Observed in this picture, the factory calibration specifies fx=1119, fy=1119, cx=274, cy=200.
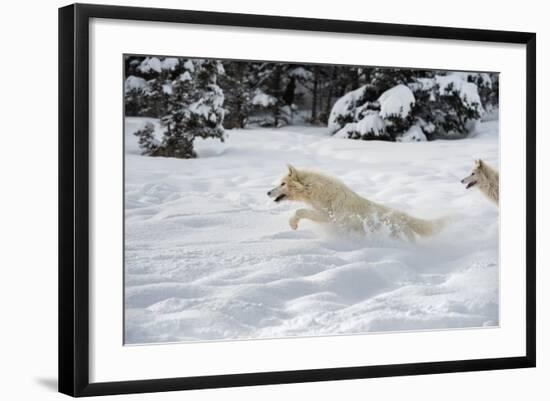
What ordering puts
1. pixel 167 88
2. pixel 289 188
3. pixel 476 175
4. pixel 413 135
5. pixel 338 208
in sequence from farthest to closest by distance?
pixel 476 175 → pixel 413 135 → pixel 338 208 → pixel 289 188 → pixel 167 88

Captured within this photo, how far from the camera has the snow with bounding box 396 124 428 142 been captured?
6621mm

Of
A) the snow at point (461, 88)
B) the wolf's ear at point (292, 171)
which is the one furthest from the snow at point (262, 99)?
the snow at point (461, 88)

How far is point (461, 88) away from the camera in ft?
22.0

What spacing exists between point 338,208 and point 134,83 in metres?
1.39

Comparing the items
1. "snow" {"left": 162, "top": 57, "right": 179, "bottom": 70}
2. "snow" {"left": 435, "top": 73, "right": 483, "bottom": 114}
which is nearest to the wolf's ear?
"snow" {"left": 162, "top": 57, "right": 179, "bottom": 70}

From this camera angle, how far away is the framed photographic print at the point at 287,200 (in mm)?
5832

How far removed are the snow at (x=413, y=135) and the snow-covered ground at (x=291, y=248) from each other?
33mm

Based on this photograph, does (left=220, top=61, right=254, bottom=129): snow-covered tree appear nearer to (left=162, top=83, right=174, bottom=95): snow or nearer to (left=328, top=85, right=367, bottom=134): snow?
(left=162, top=83, right=174, bottom=95): snow

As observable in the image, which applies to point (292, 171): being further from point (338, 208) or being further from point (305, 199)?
point (338, 208)

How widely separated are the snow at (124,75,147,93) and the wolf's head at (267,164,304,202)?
0.93 metres

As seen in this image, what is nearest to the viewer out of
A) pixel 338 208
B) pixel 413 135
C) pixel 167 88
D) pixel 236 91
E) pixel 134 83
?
pixel 134 83

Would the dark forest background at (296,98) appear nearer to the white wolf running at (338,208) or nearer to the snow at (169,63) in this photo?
the snow at (169,63)

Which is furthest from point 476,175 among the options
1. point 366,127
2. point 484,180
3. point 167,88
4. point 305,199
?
point 167,88

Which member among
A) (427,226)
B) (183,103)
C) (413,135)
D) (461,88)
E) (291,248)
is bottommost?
(291,248)
